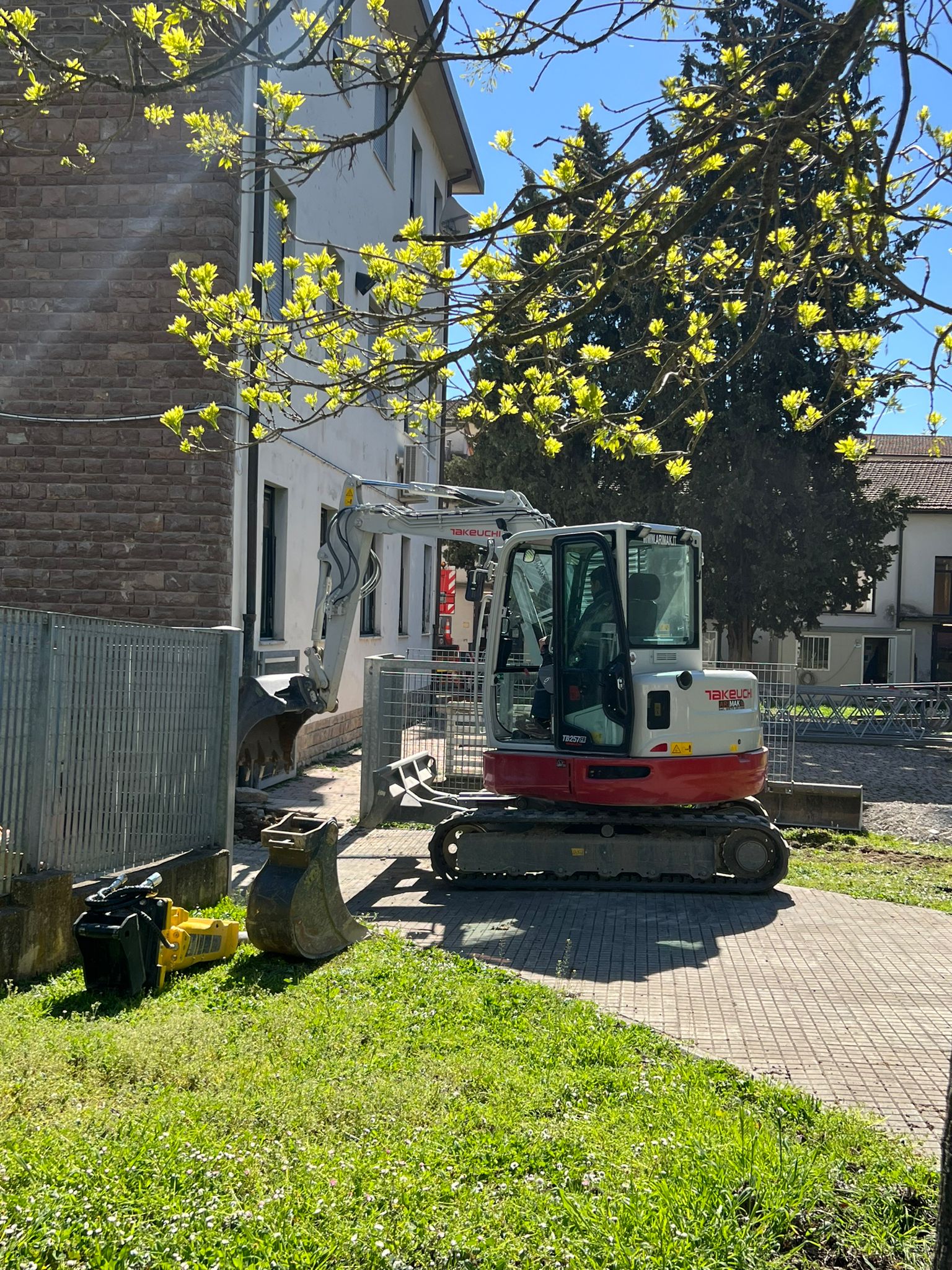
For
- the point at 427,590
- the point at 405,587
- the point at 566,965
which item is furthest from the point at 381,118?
the point at 566,965

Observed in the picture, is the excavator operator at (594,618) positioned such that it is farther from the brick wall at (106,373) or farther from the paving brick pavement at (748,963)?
the brick wall at (106,373)

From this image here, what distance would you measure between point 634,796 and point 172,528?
18.3 feet

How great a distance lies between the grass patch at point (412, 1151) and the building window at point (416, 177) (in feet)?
65.3

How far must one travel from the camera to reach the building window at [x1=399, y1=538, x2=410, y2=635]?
2392cm

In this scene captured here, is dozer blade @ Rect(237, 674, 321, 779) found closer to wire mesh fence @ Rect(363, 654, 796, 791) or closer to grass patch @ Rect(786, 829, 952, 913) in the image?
wire mesh fence @ Rect(363, 654, 796, 791)

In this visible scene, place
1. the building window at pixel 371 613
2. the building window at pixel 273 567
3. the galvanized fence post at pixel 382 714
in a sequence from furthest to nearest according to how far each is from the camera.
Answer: the building window at pixel 371 613 < the building window at pixel 273 567 < the galvanized fence post at pixel 382 714

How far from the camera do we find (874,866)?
10.9m

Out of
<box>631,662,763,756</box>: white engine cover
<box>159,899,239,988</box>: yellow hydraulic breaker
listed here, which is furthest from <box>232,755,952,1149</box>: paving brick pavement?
<box>159,899,239,988</box>: yellow hydraulic breaker

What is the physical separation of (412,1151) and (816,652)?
3884cm

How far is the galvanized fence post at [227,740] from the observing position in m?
8.34

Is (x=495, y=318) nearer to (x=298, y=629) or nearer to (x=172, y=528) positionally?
(x=172, y=528)

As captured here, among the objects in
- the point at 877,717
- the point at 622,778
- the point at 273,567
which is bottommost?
the point at 877,717

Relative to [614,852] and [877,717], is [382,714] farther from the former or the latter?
[877,717]

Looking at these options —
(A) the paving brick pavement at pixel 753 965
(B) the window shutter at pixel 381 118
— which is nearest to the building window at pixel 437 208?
(B) the window shutter at pixel 381 118
